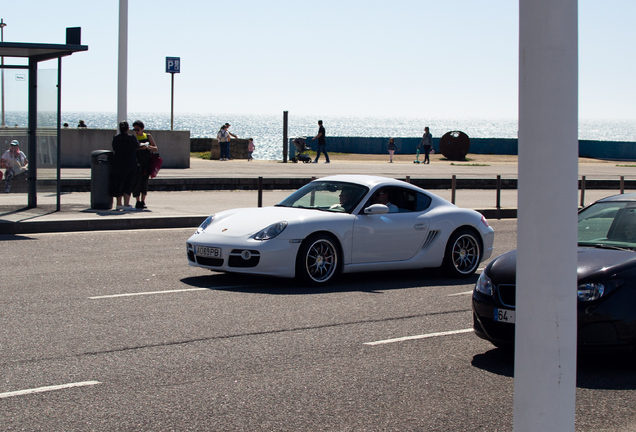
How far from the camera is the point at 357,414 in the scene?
15.3 feet

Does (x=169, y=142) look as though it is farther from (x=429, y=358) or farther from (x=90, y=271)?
(x=429, y=358)

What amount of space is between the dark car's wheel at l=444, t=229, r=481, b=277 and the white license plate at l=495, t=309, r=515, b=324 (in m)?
3.96

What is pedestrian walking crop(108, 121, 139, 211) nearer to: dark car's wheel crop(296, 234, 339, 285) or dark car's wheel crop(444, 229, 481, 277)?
dark car's wheel crop(296, 234, 339, 285)

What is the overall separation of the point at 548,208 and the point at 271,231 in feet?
20.3

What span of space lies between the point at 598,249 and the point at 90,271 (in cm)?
616

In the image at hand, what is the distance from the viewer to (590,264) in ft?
19.0

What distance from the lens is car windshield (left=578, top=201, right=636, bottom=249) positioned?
6504 millimetres

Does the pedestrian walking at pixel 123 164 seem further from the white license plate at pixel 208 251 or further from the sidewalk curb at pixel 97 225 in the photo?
the white license plate at pixel 208 251

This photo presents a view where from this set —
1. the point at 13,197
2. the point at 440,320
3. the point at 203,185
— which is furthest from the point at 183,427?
the point at 203,185

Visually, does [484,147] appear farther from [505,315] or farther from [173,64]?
[505,315]

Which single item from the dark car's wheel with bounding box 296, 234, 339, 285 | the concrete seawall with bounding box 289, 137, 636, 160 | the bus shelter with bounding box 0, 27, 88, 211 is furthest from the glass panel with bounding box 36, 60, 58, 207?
the concrete seawall with bounding box 289, 137, 636, 160

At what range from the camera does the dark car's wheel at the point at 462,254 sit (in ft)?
32.3

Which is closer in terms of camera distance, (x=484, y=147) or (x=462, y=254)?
(x=462, y=254)

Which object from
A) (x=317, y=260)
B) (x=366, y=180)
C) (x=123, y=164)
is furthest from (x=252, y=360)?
(x=123, y=164)
